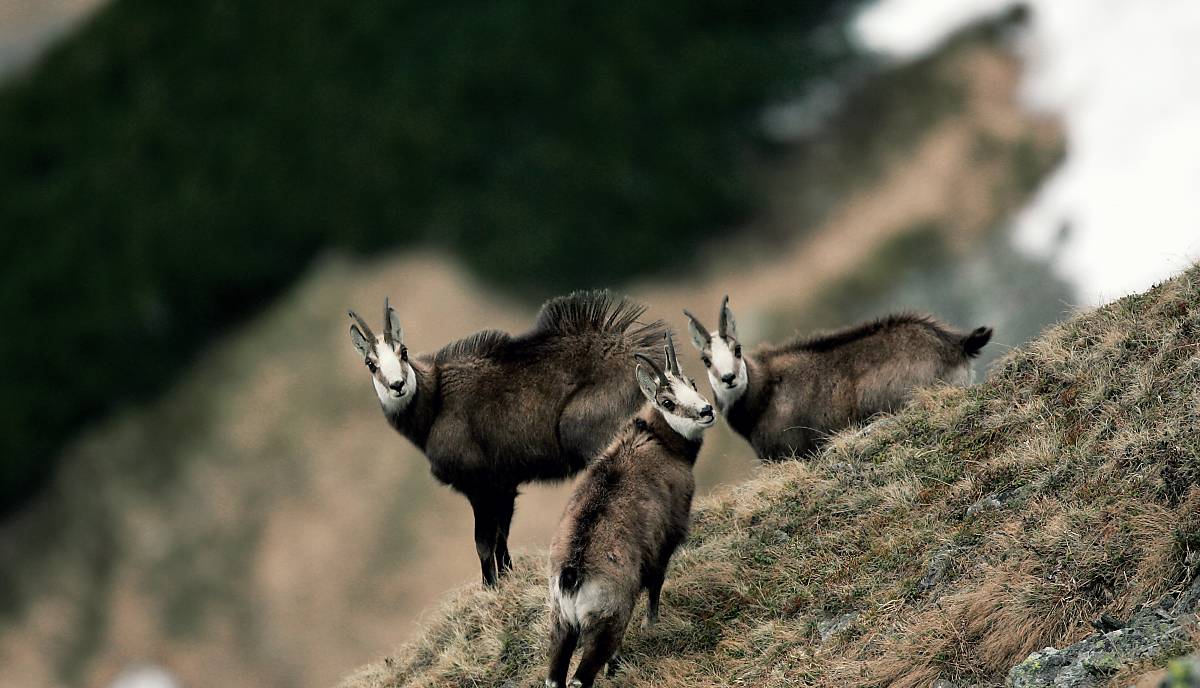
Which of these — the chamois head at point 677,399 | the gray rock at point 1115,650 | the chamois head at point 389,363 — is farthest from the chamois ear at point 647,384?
the gray rock at point 1115,650

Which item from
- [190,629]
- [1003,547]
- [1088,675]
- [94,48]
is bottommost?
[1088,675]

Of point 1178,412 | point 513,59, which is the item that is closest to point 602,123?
point 513,59

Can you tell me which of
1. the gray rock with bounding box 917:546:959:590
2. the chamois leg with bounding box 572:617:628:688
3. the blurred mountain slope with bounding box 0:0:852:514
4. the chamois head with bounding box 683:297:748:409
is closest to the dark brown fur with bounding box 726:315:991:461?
the chamois head with bounding box 683:297:748:409

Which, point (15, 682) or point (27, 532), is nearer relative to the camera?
point (15, 682)

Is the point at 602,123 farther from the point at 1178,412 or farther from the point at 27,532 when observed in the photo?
the point at 1178,412

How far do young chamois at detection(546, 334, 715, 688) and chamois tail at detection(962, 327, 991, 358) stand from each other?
111 inches

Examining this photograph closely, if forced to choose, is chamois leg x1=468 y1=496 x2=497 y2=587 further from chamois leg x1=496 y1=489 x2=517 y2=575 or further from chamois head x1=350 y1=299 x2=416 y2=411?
chamois head x1=350 y1=299 x2=416 y2=411

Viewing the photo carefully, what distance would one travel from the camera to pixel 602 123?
2009 inches

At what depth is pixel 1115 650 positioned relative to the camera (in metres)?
6.76

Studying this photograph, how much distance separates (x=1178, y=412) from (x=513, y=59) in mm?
47240

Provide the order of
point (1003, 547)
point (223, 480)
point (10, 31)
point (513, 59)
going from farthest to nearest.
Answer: point (10, 31) < point (513, 59) < point (223, 480) < point (1003, 547)

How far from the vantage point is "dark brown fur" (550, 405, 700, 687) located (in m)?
8.48

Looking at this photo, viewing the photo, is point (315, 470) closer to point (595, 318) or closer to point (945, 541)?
point (595, 318)

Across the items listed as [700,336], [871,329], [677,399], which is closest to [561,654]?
[677,399]
